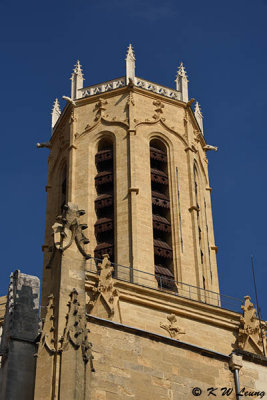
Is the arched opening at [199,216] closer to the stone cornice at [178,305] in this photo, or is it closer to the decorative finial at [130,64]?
the stone cornice at [178,305]

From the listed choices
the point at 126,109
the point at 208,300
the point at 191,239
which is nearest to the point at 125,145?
the point at 126,109

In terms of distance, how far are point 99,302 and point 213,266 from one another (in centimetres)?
1006

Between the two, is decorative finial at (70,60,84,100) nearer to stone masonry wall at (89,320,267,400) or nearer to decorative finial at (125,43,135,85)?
decorative finial at (125,43,135,85)

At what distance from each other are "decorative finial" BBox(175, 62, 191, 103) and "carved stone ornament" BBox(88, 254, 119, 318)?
14.5m

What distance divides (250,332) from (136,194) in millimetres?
8646

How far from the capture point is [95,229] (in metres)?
44.8

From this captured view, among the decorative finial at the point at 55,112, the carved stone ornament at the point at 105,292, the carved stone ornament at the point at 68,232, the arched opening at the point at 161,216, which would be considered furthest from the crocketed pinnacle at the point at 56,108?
the carved stone ornament at the point at 68,232

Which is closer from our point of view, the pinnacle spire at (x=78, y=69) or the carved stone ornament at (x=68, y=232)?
the carved stone ornament at (x=68, y=232)

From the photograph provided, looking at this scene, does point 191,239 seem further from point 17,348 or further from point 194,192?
point 17,348

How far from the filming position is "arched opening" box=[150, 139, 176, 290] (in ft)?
141

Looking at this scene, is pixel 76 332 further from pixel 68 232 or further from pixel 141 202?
pixel 141 202

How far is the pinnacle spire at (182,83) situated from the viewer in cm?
5130

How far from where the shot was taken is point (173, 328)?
38656 mm

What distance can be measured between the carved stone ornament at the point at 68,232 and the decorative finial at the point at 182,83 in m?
26.7
